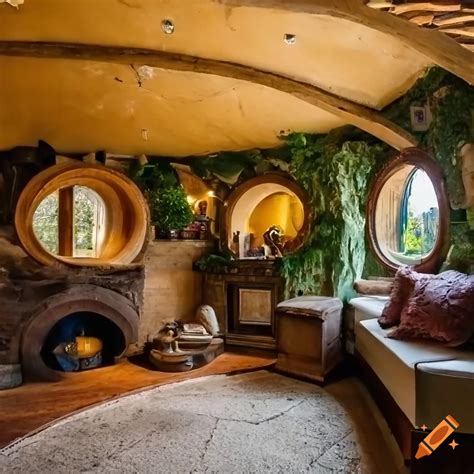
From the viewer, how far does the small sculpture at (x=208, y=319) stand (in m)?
4.36

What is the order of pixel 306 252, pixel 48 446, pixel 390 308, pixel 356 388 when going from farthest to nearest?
pixel 306 252, pixel 356 388, pixel 390 308, pixel 48 446

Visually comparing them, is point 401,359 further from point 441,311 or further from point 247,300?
point 247,300

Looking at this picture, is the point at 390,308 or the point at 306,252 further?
the point at 306,252

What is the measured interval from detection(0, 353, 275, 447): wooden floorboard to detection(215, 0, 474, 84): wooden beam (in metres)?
2.66

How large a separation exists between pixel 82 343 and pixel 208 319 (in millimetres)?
1326

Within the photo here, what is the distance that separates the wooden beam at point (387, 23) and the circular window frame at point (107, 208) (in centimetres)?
266

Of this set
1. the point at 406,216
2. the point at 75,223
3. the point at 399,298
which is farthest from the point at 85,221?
the point at 399,298

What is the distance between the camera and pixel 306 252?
405cm

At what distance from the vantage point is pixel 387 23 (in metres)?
1.88

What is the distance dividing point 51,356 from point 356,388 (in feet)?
9.39

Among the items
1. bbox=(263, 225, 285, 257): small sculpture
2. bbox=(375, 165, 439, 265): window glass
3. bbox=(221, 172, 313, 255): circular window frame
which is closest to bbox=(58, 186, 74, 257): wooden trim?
bbox=(221, 172, 313, 255): circular window frame

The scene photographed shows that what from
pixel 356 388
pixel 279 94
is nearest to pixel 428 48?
pixel 279 94

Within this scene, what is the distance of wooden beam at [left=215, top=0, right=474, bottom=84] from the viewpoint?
1843 mm

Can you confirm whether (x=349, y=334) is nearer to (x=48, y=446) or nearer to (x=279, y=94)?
(x=279, y=94)
